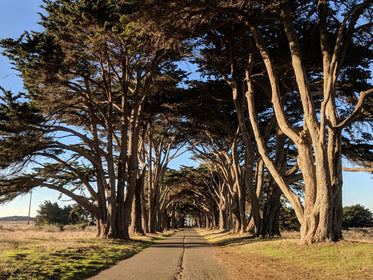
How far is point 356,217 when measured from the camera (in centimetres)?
6700

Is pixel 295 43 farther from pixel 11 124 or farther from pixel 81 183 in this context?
pixel 81 183

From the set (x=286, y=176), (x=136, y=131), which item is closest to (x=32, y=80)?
(x=136, y=131)

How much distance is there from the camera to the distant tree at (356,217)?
215 ft

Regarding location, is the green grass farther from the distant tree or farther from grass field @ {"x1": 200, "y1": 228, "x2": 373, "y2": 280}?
the distant tree

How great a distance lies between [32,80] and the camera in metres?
14.9

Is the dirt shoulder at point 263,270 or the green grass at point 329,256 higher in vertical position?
the green grass at point 329,256

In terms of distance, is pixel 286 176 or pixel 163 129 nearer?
pixel 286 176

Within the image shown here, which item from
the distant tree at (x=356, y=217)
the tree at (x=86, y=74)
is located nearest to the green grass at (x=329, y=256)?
the tree at (x=86, y=74)

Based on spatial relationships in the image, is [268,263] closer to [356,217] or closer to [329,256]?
[329,256]

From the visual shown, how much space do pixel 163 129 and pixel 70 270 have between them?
20022 mm

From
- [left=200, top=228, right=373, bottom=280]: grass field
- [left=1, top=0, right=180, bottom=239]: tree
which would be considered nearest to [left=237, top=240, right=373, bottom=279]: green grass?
[left=200, top=228, right=373, bottom=280]: grass field

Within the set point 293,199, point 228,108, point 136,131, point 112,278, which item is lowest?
point 112,278

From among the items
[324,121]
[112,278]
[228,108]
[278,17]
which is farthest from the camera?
[228,108]

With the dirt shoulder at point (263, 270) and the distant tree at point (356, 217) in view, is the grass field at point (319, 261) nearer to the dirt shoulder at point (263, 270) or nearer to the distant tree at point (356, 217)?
the dirt shoulder at point (263, 270)
